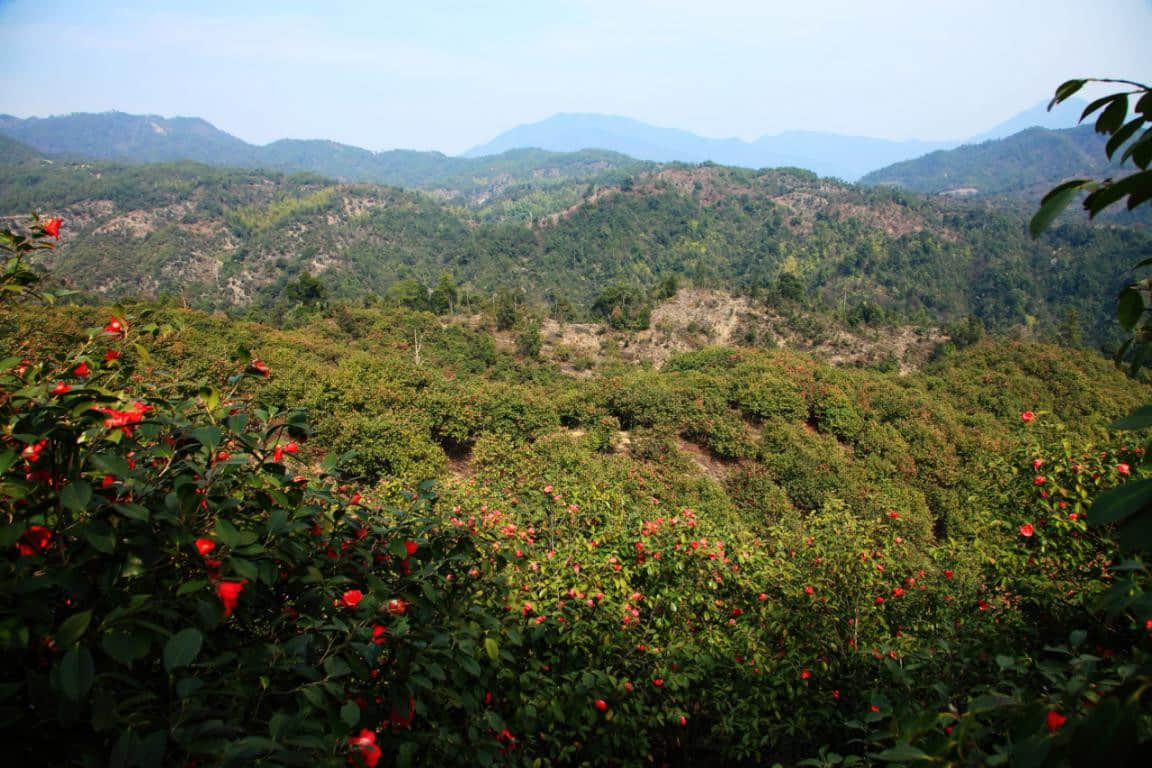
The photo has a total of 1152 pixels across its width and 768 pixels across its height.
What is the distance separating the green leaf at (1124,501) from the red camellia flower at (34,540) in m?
2.29

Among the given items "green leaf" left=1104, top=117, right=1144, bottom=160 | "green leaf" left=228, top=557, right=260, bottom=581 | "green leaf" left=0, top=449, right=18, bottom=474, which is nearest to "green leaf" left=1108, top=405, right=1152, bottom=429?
"green leaf" left=1104, top=117, right=1144, bottom=160

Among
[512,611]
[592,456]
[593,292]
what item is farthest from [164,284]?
[512,611]

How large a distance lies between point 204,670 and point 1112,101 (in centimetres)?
263

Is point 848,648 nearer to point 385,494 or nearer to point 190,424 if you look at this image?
point 190,424

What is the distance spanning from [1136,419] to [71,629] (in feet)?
7.18

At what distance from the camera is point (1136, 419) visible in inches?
43.3

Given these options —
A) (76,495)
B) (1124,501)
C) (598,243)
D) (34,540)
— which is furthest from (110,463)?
(598,243)

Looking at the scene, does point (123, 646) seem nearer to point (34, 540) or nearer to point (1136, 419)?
point (34, 540)

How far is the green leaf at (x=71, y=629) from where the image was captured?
3.72 ft

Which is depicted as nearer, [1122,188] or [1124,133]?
[1122,188]

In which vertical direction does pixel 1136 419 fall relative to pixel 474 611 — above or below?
above

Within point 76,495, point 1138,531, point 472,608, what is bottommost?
point 472,608

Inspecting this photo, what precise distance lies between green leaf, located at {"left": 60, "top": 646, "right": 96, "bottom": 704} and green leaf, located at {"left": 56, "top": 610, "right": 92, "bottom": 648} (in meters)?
0.05

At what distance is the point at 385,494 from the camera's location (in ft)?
28.2
